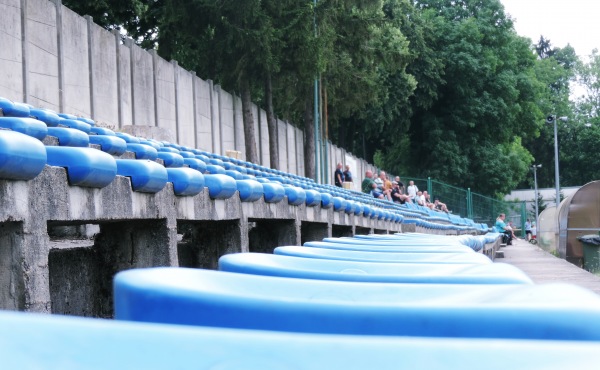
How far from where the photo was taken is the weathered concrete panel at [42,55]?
40.1 feet

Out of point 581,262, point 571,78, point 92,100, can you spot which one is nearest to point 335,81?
point 581,262

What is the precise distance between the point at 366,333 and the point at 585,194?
31.5 metres

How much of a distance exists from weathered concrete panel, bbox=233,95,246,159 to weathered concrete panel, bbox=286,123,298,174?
497 centimetres

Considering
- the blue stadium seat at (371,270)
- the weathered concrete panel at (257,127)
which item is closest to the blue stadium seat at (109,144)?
A: the blue stadium seat at (371,270)

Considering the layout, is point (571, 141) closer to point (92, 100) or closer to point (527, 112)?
point (527, 112)

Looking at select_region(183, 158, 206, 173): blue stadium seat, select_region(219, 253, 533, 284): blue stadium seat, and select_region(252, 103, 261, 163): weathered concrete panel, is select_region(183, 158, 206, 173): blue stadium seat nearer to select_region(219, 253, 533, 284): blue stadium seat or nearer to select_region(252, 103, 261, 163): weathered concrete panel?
select_region(219, 253, 533, 284): blue stadium seat

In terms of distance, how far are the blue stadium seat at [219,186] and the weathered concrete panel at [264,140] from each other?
1990 centimetres

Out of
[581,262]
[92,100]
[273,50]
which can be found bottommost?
[581,262]

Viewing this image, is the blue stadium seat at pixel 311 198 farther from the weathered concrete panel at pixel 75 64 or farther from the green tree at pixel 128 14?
the green tree at pixel 128 14

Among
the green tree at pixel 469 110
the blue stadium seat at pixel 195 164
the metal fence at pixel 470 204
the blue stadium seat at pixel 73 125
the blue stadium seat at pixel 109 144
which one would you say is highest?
the green tree at pixel 469 110

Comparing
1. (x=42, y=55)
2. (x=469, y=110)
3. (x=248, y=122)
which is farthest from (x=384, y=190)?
(x=469, y=110)

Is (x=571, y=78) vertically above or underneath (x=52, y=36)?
above

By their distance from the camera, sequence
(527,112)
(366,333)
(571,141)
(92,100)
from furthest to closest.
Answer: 1. (571,141)
2. (527,112)
3. (92,100)
4. (366,333)

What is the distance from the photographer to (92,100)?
14.3 meters
